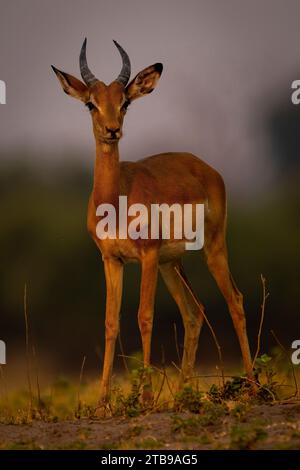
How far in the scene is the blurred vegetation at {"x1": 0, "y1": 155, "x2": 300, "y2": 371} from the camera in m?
21.7

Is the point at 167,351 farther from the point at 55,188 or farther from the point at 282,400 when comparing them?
the point at 282,400

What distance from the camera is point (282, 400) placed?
33.3 feet

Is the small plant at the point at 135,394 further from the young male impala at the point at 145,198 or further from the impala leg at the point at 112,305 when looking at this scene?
the impala leg at the point at 112,305

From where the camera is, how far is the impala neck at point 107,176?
11320 millimetres

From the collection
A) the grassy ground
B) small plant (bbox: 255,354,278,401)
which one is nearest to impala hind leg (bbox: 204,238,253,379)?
the grassy ground

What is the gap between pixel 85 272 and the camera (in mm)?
25359

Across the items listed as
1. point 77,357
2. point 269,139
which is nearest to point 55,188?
point 269,139

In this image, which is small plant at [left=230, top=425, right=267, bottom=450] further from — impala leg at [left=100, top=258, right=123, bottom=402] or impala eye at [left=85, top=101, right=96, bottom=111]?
impala eye at [left=85, top=101, right=96, bottom=111]

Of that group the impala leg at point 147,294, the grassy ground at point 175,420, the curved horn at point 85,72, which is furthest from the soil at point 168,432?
the curved horn at point 85,72

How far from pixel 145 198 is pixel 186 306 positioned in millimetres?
1445

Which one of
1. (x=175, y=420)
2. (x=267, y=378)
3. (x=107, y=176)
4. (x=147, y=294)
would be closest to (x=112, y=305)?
(x=147, y=294)

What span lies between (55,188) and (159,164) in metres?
17.0

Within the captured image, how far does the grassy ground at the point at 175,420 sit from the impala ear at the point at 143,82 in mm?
2670

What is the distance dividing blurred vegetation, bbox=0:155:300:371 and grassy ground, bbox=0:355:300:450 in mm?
8089
